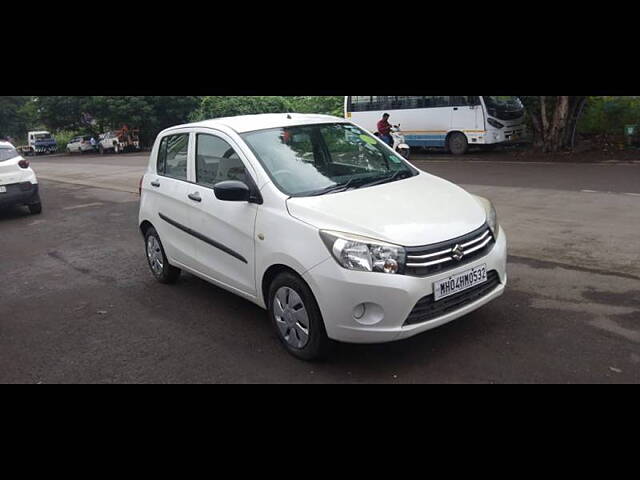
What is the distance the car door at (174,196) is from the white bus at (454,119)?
47.7ft

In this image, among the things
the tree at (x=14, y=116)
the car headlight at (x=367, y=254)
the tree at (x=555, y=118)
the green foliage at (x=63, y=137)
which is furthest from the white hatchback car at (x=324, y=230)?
the tree at (x=14, y=116)

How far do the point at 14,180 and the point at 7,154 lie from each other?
548 millimetres

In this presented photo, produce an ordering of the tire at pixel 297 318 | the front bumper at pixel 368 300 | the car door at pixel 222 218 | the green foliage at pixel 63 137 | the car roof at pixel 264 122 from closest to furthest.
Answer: the front bumper at pixel 368 300 < the tire at pixel 297 318 < the car door at pixel 222 218 < the car roof at pixel 264 122 < the green foliage at pixel 63 137

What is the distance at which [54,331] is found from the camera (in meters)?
5.32

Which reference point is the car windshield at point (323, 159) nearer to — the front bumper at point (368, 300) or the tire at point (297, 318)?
the tire at point (297, 318)

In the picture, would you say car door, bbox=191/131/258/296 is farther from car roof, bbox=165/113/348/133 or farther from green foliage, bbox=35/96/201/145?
green foliage, bbox=35/96/201/145

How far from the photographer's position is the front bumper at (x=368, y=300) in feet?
12.4

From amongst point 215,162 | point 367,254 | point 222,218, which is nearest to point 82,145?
point 215,162

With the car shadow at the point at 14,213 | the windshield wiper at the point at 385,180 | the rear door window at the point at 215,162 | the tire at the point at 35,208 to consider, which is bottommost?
the car shadow at the point at 14,213

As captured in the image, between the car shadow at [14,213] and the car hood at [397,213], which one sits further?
the car shadow at [14,213]

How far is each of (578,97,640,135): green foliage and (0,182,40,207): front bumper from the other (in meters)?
15.6

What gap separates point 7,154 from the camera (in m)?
11.8
